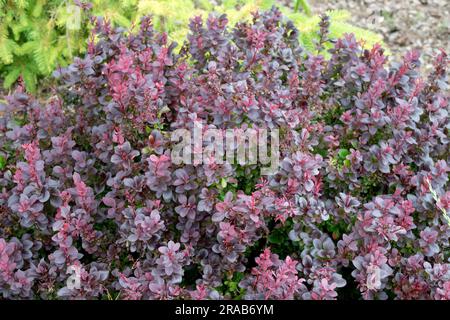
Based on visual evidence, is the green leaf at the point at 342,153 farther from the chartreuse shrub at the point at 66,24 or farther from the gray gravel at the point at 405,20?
the gray gravel at the point at 405,20

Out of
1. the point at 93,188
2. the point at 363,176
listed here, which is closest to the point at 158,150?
the point at 93,188

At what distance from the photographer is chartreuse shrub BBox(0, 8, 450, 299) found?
2166 millimetres

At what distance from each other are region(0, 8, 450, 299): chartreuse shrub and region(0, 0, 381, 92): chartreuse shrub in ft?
3.36

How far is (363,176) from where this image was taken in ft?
8.16

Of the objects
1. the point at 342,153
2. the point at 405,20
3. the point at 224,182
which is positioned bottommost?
the point at 405,20

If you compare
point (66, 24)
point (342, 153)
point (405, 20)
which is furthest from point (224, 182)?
point (405, 20)

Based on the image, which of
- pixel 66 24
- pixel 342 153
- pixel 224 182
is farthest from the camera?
pixel 66 24

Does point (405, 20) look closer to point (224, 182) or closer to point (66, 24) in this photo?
point (66, 24)

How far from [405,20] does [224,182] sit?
137 inches

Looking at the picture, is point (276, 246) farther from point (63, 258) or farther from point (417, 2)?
point (417, 2)

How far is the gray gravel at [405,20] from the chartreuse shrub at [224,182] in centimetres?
213

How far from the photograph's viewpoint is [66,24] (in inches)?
153

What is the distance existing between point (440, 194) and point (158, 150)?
119 cm

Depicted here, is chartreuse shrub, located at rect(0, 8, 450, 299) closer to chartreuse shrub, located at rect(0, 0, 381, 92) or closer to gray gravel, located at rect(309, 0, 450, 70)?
chartreuse shrub, located at rect(0, 0, 381, 92)
